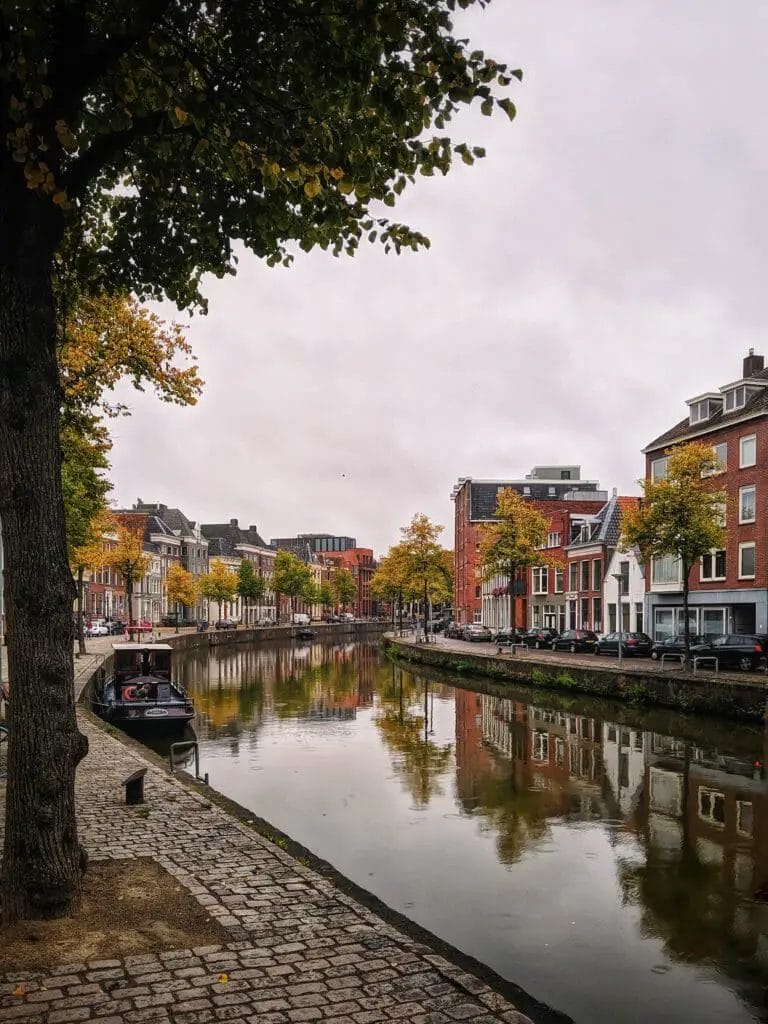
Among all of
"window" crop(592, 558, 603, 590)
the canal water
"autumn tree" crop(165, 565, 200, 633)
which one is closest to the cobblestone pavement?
the canal water

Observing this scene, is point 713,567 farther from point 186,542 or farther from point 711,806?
point 186,542

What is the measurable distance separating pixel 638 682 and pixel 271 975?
28.6 m

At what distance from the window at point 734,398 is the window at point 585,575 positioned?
19.6m

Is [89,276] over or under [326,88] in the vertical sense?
under

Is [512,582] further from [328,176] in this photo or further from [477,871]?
[328,176]

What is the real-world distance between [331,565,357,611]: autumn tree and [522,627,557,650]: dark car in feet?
372

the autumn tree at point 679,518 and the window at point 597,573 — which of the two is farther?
the window at point 597,573

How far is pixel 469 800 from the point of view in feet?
59.5

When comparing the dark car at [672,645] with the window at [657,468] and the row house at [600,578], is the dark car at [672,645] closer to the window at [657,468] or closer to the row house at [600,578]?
the row house at [600,578]

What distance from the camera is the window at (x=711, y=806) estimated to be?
16.9 meters

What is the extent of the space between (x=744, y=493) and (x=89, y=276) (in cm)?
4195

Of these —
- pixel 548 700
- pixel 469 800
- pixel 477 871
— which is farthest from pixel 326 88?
pixel 548 700

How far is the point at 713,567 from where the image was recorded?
159 feet

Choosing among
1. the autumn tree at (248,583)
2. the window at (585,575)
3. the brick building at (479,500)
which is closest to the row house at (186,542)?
the autumn tree at (248,583)
